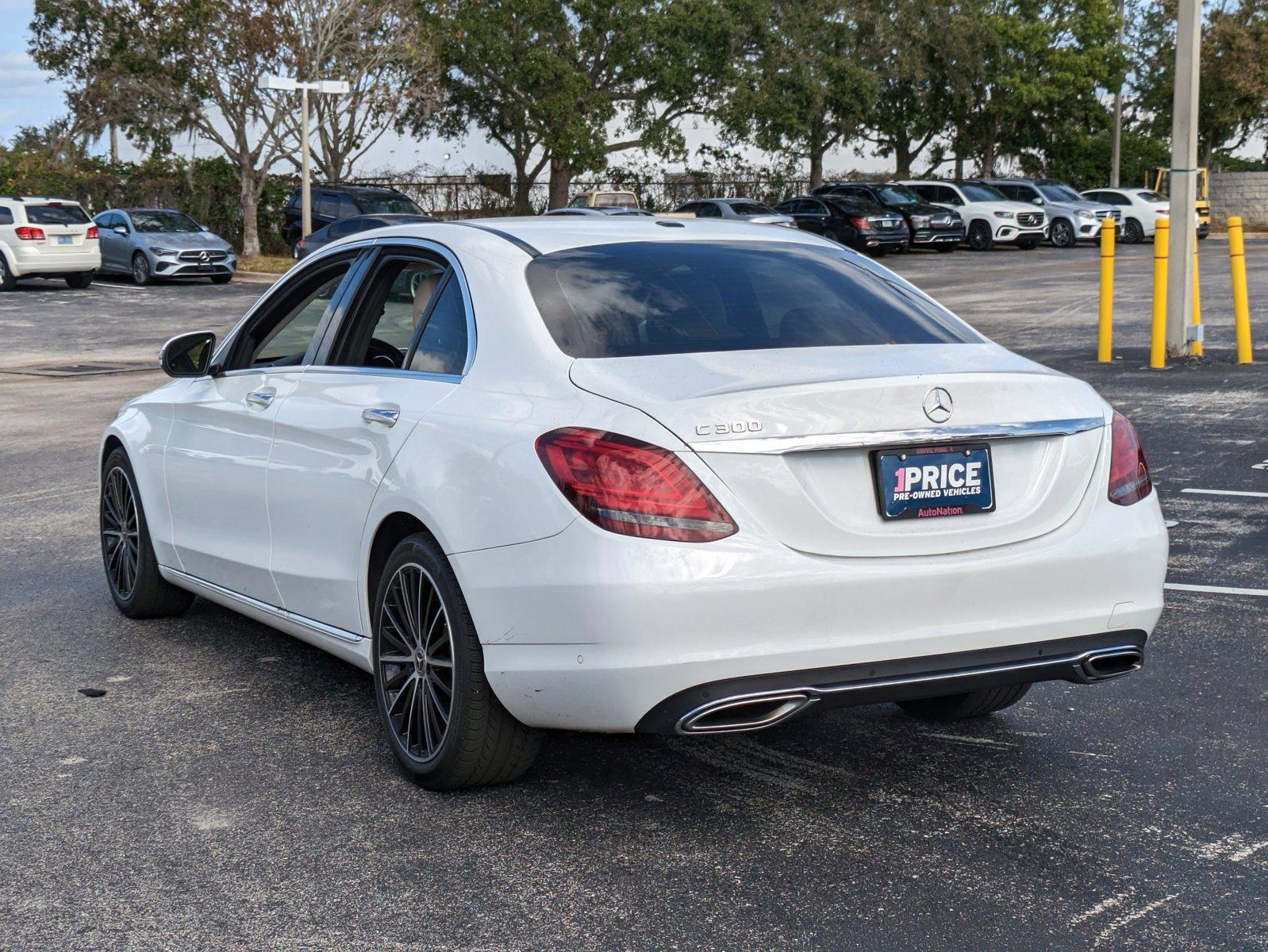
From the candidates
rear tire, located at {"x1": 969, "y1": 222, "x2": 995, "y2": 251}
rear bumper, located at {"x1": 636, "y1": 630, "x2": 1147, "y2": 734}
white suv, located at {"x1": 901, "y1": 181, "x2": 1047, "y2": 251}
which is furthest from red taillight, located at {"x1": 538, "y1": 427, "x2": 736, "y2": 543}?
rear tire, located at {"x1": 969, "y1": 222, "x2": 995, "y2": 251}

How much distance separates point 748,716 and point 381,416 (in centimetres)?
150

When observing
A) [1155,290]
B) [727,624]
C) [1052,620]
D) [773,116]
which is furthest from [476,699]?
[773,116]

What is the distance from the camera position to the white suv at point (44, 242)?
3284 centimetres

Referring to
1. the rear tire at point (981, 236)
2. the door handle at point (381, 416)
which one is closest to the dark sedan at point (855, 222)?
the rear tire at point (981, 236)

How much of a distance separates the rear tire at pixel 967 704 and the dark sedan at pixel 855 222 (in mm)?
35705

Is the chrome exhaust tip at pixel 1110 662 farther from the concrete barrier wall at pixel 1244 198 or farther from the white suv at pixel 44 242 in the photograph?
the concrete barrier wall at pixel 1244 198

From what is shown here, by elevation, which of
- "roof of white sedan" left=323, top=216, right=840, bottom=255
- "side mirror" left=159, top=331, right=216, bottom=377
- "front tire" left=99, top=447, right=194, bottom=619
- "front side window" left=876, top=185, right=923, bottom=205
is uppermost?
"front side window" left=876, top=185, right=923, bottom=205

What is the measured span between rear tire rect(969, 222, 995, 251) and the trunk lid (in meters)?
39.8

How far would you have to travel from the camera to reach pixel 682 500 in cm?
394

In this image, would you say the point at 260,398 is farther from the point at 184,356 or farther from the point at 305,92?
the point at 305,92

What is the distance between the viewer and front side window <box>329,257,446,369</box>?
5199 millimetres

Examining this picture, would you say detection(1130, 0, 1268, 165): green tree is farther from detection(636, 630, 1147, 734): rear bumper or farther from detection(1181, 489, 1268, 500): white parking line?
detection(636, 630, 1147, 734): rear bumper

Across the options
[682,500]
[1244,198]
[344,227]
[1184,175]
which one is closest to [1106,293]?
[1184,175]

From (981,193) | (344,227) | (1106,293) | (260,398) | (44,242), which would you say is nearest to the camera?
(260,398)
